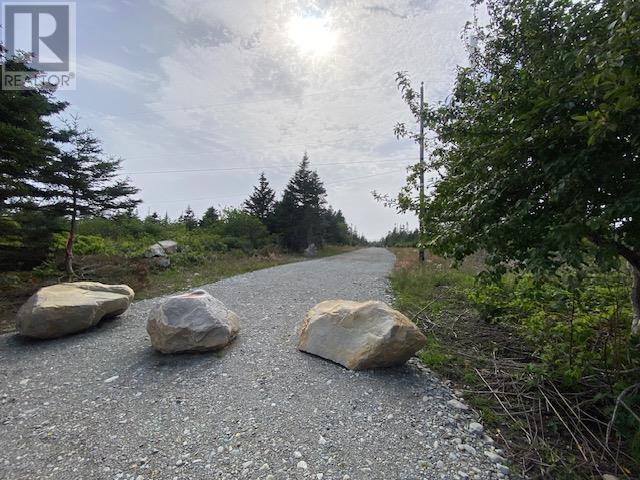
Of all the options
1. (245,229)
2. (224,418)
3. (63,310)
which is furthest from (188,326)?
(245,229)

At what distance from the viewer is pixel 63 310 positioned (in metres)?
4.29

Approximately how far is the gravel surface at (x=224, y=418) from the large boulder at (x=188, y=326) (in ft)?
0.52

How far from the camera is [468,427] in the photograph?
8.32ft

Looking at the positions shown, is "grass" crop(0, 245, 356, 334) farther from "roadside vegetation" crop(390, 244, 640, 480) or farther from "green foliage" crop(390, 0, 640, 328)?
"green foliage" crop(390, 0, 640, 328)

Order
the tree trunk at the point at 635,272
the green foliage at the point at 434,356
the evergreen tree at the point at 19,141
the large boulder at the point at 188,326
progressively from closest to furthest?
the tree trunk at the point at 635,272 < the green foliage at the point at 434,356 < the large boulder at the point at 188,326 < the evergreen tree at the point at 19,141

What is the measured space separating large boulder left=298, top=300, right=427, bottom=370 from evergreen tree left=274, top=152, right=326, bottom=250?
69.8 feet

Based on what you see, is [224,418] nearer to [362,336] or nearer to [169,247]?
[362,336]

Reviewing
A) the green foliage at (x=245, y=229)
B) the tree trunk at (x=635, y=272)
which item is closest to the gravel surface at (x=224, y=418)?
the tree trunk at (x=635, y=272)

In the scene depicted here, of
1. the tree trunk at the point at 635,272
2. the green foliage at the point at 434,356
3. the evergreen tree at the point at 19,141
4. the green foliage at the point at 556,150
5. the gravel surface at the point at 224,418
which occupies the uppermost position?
the evergreen tree at the point at 19,141

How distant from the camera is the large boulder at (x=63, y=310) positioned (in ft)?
13.8

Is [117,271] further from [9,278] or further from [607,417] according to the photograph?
[607,417]

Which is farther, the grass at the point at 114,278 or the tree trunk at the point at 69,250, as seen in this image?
the tree trunk at the point at 69,250

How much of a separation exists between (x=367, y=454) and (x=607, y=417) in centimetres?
210

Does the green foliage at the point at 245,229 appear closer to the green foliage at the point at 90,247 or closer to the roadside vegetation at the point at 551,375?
the green foliage at the point at 90,247
